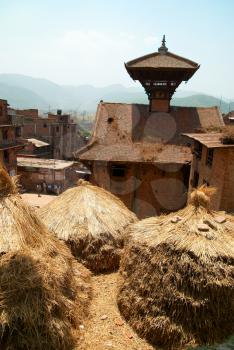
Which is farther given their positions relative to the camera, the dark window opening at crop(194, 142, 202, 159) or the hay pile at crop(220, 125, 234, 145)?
the dark window opening at crop(194, 142, 202, 159)

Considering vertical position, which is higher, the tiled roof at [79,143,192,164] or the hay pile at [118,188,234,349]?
the tiled roof at [79,143,192,164]

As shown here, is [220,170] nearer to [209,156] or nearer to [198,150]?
[209,156]

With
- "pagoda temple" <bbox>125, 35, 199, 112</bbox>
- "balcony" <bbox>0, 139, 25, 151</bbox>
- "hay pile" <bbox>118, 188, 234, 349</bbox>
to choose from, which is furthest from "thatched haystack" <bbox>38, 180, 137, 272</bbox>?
"balcony" <bbox>0, 139, 25, 151</bbox>

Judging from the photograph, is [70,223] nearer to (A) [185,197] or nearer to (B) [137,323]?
(B) [137,323]

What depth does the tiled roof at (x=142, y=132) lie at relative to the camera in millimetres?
15758

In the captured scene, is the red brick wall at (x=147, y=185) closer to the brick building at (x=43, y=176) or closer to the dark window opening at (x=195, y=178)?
the dark window opening at (x=195, y=178)

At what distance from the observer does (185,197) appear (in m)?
16.7

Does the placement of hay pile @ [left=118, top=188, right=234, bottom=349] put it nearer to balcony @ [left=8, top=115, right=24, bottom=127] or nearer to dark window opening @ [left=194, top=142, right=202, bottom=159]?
dark window opening @ [left=194, top=142, right=202, bottom=159]

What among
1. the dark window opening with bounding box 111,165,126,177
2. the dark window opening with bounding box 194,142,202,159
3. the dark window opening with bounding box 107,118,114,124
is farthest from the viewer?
the dark window opening with bounding box 107,118,114,124

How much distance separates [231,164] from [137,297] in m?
7.52

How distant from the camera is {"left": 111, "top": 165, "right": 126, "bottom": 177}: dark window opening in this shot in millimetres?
15938

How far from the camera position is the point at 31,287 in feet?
17.8

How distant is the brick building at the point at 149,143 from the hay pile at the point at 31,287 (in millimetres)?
9112

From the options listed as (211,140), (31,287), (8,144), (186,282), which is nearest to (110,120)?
(211,140)
